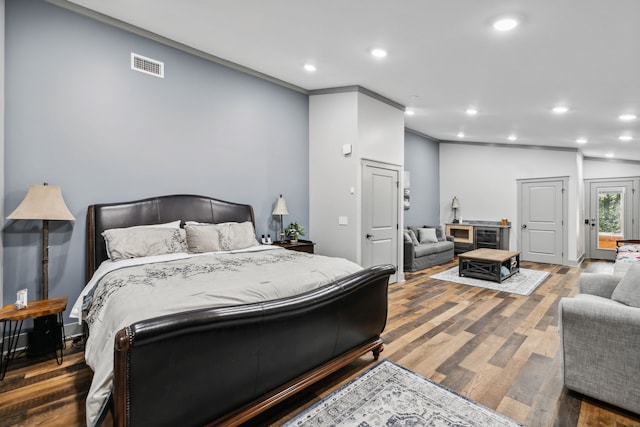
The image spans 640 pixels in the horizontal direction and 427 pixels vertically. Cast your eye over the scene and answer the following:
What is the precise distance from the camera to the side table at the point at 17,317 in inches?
92.7

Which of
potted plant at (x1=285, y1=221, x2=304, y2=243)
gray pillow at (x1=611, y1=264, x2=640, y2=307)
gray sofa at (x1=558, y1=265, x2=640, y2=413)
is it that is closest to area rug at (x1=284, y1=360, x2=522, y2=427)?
gray sofa at (x1=558, y1=265, x2=640, y2=413)

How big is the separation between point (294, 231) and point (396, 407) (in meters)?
2.91

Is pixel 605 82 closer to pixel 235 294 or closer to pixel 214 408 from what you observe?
pixel 235 294

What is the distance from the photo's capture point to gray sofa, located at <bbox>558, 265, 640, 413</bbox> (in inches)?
73.5

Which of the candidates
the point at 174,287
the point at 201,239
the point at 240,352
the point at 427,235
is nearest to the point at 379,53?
the point at 201,239

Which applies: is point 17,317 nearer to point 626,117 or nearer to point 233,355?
point 233,355

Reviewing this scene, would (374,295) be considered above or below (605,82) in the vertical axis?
below

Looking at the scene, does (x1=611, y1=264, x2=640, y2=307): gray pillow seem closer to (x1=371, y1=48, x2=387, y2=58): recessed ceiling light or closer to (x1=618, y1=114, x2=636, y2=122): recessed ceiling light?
(x1=371, y1=48, x2=387, y2=58): recessed ceiling light

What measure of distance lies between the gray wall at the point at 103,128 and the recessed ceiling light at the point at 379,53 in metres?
1.73

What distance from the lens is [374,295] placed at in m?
2.52

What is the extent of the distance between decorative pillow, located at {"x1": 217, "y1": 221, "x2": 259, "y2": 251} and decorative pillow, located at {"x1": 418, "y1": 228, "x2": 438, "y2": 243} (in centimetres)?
456

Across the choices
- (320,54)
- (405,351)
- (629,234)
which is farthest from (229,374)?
(629,234)

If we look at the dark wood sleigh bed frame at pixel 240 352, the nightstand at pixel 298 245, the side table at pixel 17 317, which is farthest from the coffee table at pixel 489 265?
the side table at pixel 17 317

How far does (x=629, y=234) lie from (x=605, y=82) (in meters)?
6.08
